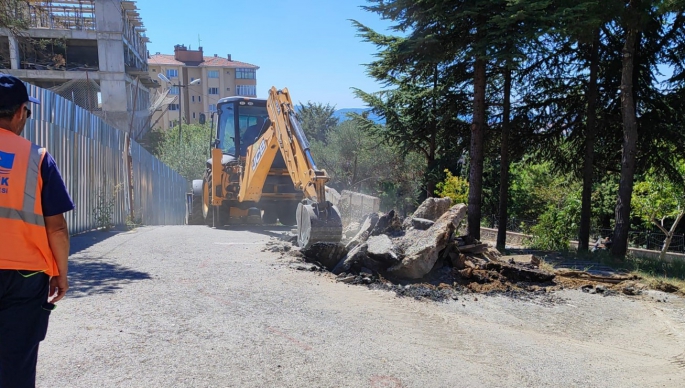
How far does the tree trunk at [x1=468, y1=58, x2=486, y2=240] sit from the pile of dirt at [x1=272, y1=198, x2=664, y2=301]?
4.50 metres

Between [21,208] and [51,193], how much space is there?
0.16m

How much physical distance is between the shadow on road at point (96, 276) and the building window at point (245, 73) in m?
83.0

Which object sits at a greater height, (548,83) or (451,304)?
(548,83)

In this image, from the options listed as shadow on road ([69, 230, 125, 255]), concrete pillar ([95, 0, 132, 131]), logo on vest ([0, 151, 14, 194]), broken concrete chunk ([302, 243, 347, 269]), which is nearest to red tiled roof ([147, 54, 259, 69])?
concrete pillar ([95, 0, 132, 131])

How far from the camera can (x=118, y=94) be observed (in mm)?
43094

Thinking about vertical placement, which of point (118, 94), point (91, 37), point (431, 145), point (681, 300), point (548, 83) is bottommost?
point (681, 300)

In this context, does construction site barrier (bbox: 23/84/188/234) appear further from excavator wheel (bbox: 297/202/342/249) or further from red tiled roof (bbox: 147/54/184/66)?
red tiled roof (bbox: 147/54/184/66)

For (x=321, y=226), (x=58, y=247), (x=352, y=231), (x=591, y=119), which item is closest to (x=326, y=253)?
(x=321, y=226)

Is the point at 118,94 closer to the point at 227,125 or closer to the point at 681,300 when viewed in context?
A: the point at 227,125

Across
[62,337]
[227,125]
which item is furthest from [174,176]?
[62,337]

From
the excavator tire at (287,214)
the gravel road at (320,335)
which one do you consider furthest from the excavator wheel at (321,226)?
the excavator tire at (287,214)

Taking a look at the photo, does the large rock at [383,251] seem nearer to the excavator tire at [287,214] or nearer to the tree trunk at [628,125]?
the tree trunk at [628,125]

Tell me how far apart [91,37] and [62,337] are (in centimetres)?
4244

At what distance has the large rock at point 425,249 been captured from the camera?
8117mm
